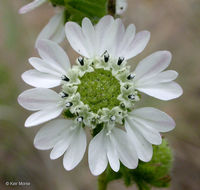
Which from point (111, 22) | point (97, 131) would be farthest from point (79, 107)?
point (111, 22)

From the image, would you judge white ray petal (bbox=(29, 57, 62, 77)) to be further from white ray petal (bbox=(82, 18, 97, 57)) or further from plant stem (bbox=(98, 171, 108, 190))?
plant stem (bbox=(98, 171, 108, 190))

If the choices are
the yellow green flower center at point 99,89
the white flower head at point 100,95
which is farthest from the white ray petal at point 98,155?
the yellow green flower center at point 99,89

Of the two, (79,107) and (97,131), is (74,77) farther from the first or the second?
(97,131)

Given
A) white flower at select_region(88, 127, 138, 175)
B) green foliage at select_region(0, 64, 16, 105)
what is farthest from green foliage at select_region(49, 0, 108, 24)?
green foliage at select_region(0, 64, 16, 105)

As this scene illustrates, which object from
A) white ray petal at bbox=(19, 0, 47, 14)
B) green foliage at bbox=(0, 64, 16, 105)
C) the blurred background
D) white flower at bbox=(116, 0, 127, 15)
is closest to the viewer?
white ray petal at bbox=(19, 0, 47, 14)

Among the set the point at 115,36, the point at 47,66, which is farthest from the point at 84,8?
the point at 47,66

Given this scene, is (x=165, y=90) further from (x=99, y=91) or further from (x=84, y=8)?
(x=84, y=8)

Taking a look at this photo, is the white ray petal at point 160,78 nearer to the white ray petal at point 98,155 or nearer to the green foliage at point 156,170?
the white ray petal at point 98,155
